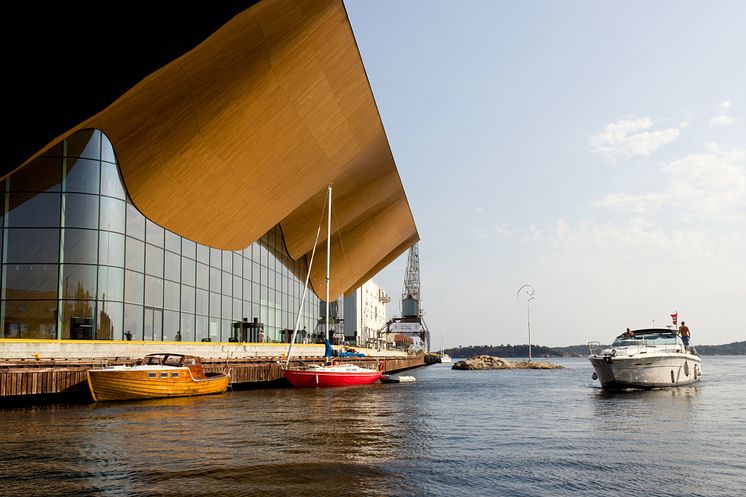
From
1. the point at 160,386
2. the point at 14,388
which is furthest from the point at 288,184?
the point at 14,388

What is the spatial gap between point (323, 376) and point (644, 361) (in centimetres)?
1725

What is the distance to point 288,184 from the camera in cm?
4412

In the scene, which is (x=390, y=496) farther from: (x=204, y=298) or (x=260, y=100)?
(x=204, y=298)

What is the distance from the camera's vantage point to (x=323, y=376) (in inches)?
1645

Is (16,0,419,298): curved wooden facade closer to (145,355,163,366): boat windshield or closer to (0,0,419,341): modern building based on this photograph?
(0,0,419,341): modern building

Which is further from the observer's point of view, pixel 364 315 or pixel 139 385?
pixel 364 315

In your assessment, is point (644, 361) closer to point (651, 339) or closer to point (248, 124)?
point (651, 339)

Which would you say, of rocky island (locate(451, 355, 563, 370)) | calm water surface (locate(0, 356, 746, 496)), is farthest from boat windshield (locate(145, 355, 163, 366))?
rocky island (locate(451, 355, 563, 370))

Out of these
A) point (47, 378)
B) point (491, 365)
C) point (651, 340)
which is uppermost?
point (651, 340)

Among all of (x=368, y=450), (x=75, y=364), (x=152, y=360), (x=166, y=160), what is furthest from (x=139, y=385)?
(x=368, y=450)

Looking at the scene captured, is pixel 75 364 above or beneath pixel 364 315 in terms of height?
beneath

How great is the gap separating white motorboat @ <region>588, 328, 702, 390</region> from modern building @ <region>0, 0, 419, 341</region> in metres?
18.6

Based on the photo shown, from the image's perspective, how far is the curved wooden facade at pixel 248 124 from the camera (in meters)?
31.0

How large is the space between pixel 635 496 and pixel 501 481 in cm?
237
